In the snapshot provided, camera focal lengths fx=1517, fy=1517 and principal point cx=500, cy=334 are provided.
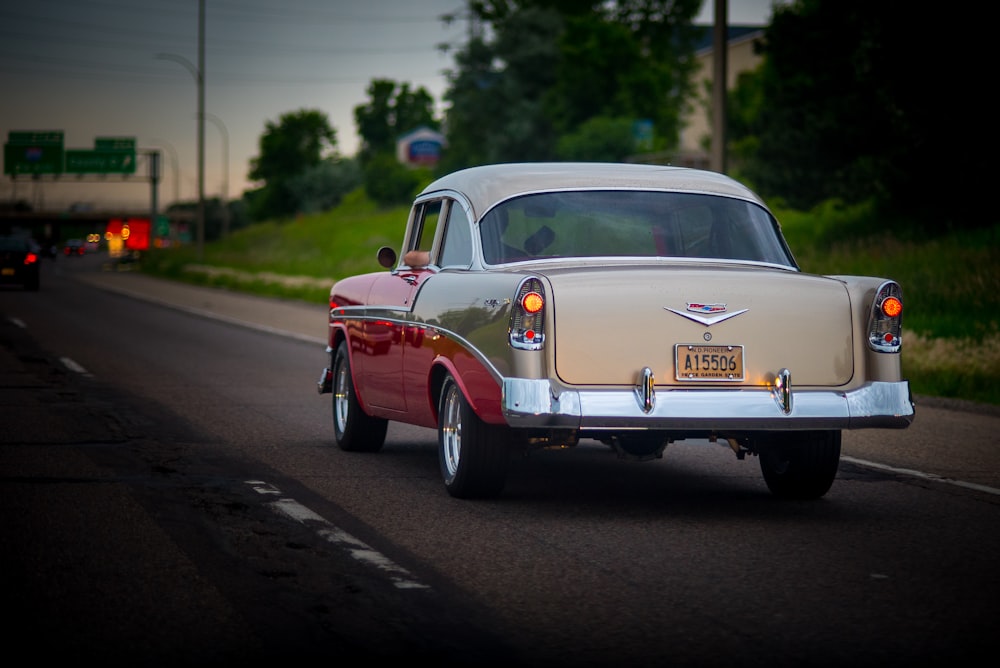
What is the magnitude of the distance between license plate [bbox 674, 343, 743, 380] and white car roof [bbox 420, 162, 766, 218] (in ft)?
5.07

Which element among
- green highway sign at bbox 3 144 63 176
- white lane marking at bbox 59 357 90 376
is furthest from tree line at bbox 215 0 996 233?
green highway sign at bbox 3 144 63 176

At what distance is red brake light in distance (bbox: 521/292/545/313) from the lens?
23.7ft

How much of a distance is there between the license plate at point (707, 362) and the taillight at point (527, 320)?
0.67 metres

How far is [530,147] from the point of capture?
81875mm

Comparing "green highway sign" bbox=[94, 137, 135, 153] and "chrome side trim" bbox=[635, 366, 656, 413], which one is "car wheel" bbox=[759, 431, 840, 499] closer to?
"chrome side trim" bbox=[635, 366, 656, 413]

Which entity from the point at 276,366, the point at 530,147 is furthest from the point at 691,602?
the point at 530,147

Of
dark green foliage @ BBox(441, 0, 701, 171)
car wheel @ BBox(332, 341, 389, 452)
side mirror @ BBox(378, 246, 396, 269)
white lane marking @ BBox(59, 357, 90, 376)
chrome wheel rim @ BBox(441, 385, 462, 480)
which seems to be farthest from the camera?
dark green foliage @ BBox(441, 0, 701, 171)

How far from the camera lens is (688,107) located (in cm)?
8838

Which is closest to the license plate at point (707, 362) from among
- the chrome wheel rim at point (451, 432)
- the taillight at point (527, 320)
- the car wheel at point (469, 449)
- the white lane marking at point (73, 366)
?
the taillight at point (527, 320)

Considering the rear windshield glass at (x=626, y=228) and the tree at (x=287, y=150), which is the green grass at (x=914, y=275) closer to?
the rear windshield glass at (x=626, y=228)

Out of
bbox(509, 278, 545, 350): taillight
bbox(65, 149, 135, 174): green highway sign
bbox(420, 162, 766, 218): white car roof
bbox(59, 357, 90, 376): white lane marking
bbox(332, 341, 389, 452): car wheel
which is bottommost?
bbox(59, 357, 90, 376): white lane marking

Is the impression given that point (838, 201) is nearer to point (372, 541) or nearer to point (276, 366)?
point (276, 366)

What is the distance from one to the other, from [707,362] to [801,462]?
1.14 m

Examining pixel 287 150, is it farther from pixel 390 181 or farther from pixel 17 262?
pixel 17 262
